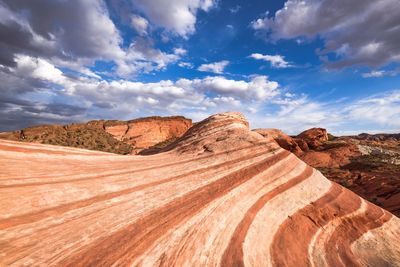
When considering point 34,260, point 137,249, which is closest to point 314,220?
point 137,249

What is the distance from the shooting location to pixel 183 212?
608 cm

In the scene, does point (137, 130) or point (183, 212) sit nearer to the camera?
point (183, 212)

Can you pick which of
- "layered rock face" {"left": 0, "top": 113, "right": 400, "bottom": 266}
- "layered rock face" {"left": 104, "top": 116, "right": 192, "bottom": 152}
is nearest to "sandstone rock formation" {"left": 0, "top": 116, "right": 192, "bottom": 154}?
"layered rock face" {"left": 104, "top": 116, "right": 192, "bottom": 152}

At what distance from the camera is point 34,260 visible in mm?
4172

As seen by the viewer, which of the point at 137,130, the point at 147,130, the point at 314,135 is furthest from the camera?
the point at 147,130

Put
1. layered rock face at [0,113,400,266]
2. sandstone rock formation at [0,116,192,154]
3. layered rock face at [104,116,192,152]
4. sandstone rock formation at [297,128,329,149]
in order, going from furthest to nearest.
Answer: layered rock face at [104,116,192,152] → sandstone rock formation at [297,128,329,149] → sandstone rock formation at [0,116,192,154] → layered rock face at [0,113,400,266]

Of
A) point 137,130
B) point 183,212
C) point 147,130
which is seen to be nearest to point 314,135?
point 147,130

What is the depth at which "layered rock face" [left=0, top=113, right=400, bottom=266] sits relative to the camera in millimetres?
4758

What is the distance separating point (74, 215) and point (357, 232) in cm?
679

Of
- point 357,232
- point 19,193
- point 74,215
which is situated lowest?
point 357,232

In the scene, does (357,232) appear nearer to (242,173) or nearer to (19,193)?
(242,173)

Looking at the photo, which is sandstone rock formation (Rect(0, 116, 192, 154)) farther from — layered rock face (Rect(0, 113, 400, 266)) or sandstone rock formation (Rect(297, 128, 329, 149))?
layered rock face (Rect(0, 113, 400, 266))

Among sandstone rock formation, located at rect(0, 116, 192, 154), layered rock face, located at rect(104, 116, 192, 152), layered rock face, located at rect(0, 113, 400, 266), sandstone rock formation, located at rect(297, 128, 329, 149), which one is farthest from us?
layered rock face, located at rect(104, 116, 192, 152)

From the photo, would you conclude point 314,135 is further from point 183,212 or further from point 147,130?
point 183,212
